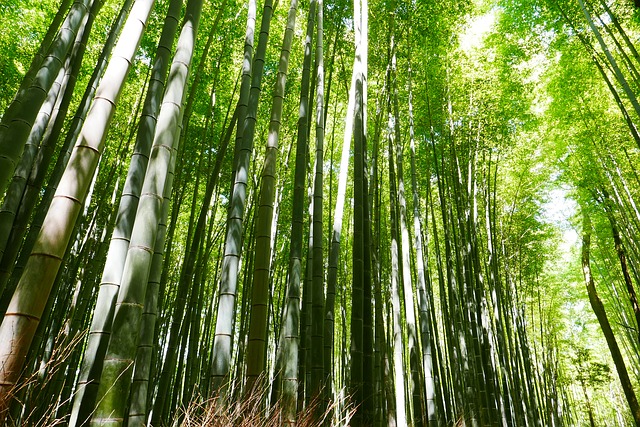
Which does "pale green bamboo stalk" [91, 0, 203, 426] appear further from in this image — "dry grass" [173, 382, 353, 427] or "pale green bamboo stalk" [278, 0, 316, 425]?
"pale green bamboo stalk" [278, 0, 316, 425]

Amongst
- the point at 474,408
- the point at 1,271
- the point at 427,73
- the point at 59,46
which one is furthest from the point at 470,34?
the point at 1,271

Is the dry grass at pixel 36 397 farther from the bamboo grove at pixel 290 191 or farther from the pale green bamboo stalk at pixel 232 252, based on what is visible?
the pale green bamboo stalk at pixel 232 252

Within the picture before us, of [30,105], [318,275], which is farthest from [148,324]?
[30,105]

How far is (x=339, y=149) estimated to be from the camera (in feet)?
25.0

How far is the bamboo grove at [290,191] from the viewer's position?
1.63 metres

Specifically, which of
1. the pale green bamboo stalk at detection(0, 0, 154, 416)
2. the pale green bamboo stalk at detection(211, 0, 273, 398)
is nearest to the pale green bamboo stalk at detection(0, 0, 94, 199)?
the pale green bamboo stalk at detection(0, 0, 154, 416)

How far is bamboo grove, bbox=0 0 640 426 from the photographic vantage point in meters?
1.63

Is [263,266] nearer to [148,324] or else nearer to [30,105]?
[148,324]

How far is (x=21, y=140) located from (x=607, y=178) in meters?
8.22

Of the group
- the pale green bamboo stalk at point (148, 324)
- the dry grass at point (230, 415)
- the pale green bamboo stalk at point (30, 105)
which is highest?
the pale green bamboo stalk at point (30, 105)

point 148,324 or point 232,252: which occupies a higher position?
point 232,252

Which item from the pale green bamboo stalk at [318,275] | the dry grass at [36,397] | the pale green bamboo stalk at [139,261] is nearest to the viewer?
the dry grass at [36,397]

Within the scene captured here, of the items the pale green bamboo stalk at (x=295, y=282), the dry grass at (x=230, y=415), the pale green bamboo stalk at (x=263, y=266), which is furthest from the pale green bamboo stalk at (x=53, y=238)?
the pale green bamboo stalk at (x=295, y=282)

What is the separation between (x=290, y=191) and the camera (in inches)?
281
